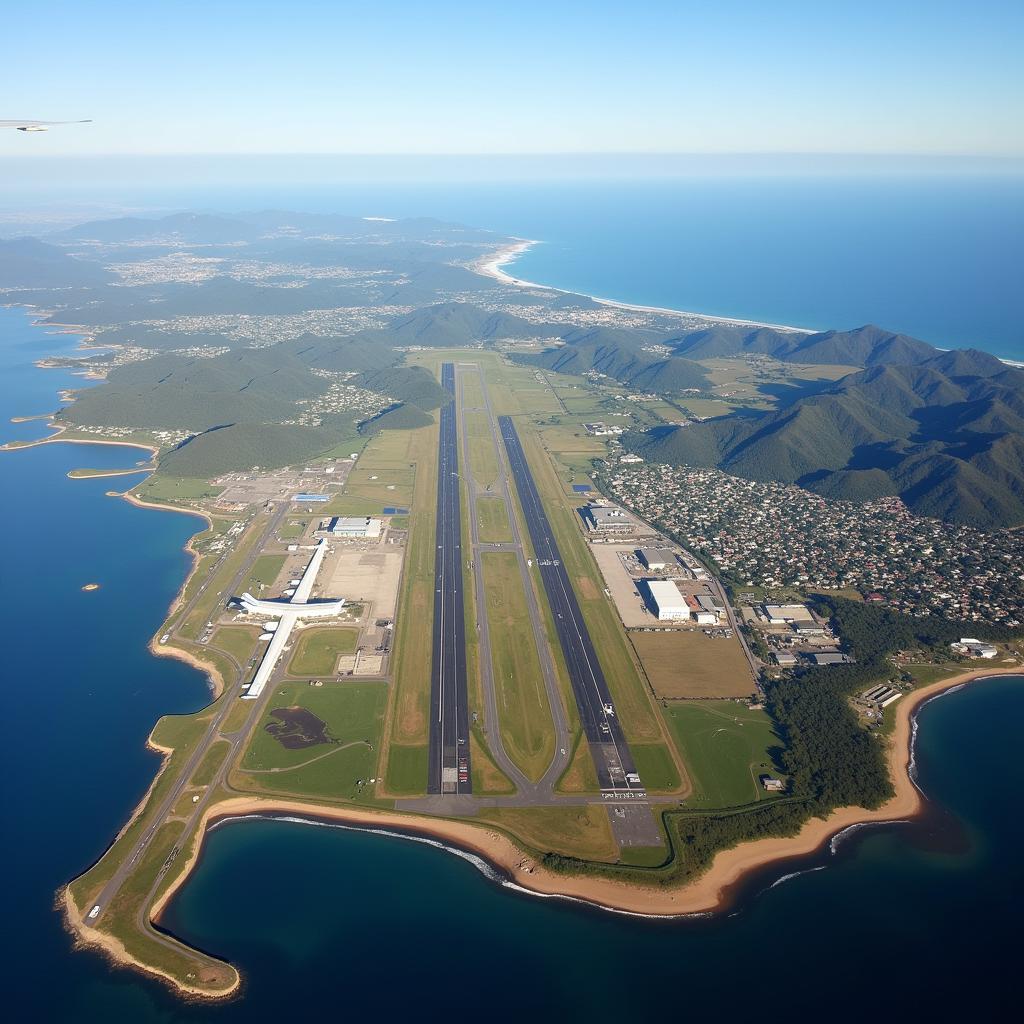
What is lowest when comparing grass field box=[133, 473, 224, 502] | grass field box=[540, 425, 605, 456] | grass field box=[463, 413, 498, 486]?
grass field box=[540, 425, 605, 456]

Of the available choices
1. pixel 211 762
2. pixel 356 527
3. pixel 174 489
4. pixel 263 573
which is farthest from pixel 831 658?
pixel 174 489

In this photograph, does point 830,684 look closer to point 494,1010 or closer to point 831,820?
point 831,820

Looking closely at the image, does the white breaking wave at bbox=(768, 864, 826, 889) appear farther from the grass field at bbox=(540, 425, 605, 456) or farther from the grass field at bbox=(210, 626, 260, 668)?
the grass field at bbox=(540, 425, 605, 456)

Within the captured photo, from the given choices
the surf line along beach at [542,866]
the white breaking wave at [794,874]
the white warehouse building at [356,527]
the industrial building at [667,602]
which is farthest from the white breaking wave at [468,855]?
the white warehouse building at [356,527]

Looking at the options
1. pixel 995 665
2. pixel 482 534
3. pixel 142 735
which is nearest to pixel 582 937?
pixel 142 735

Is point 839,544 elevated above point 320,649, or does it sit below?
below

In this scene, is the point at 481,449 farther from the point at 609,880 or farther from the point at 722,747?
the point at 609,880

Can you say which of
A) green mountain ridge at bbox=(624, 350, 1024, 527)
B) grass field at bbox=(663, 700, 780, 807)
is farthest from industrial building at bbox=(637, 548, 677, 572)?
green mountain ridge at bbox=(624, 350, 1024, 527)

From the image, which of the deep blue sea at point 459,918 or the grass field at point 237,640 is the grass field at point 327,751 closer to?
the deep blue sea at point 459,918
